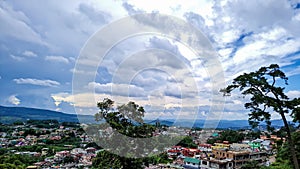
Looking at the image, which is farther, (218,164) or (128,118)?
(218,164)

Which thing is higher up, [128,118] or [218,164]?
[128,118]

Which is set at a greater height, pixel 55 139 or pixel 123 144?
pixel 123 144

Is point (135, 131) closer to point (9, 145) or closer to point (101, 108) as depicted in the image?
point (101, 108)

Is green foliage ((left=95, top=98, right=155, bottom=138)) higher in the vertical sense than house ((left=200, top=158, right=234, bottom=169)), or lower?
higher

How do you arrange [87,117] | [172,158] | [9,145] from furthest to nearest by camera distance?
[9,145], [172,158], [87,117]

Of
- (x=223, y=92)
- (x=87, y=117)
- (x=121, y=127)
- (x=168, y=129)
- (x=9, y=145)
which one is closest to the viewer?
(x=87, y=117)

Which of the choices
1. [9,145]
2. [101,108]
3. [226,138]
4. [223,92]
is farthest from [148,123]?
[9,145]

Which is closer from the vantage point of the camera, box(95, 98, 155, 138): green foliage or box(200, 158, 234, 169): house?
box(95, 98, 155, 138): green foliage

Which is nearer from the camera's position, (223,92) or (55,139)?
(223,92)

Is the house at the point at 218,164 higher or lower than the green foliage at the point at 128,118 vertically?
lower

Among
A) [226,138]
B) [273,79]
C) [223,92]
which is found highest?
[273,79]

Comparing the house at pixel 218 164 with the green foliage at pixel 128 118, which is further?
the house at pixel 218 164
